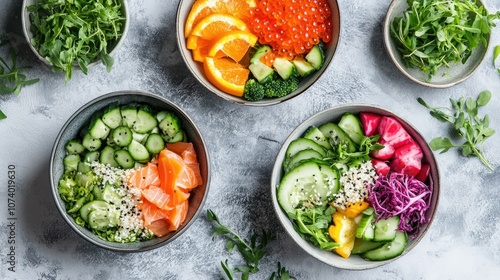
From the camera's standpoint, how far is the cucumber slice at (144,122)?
3.16 meters

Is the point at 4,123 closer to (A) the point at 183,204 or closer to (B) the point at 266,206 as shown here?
(A) the point at 183,204

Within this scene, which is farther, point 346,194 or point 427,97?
point 427,97

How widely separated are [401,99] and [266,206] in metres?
0.90

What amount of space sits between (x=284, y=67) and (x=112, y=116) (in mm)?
867


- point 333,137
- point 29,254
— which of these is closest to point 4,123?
point 29,254

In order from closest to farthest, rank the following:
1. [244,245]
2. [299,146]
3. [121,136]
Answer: [121,136] → [299,146] → [244,245]

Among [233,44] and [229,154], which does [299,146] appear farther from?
[233,44]

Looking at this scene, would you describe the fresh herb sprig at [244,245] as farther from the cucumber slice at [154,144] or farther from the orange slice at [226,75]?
the orange slice at [226,75]

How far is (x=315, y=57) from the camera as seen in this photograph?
3260 millimetres

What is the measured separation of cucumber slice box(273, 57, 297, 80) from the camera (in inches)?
128

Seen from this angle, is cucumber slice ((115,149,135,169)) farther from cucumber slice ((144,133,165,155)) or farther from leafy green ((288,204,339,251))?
leafy green ((288,204,339,251))

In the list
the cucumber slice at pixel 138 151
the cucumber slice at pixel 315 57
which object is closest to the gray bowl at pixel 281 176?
the cucumber slice at pixel 315 57

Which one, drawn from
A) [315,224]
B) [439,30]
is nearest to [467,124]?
[439,30]

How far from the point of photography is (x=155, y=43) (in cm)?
335
